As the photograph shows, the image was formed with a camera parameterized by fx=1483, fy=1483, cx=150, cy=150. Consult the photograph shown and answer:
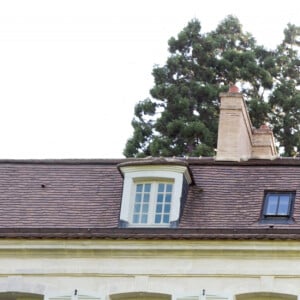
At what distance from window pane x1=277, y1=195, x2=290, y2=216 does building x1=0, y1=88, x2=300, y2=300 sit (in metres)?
0.04

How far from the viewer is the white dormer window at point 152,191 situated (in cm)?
3238

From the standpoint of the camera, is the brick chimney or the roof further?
the brick chimney

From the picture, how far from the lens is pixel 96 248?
31.5 metres

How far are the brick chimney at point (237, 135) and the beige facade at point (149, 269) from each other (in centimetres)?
483

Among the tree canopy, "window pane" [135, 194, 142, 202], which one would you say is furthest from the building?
the tree canopy

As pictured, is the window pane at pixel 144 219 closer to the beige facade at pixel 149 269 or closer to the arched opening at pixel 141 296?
the beige facade at pixel 149 269

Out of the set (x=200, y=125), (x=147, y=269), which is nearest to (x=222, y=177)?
(x=147, y=269)

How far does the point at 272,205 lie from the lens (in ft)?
106

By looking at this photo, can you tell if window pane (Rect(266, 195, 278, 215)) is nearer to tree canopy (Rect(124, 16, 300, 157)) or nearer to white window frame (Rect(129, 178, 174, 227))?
white window frame (Rect(129, 178, 174, 227))

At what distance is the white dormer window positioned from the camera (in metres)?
32.4

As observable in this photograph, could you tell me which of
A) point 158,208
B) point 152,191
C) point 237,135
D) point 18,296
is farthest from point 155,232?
point 237,135

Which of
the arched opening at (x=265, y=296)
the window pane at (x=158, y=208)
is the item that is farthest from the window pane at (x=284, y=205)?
the window pane at (x=158, y=208)

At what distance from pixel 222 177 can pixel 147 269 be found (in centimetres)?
349

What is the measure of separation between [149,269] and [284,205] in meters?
3.43
